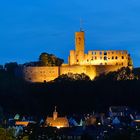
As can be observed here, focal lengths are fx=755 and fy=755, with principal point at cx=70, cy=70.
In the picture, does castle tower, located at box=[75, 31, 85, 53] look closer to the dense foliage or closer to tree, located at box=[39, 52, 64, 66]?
tree, located at box=[39, 52, 64, 66]

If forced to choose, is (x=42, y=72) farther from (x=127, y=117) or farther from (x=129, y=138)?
(x=129, y=138)

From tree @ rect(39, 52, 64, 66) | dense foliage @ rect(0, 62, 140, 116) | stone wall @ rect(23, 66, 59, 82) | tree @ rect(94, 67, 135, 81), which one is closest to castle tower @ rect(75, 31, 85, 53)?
tree @ rect(39, 52, 64, 66)

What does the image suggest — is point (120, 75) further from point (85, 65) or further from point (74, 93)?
point (74, 93)

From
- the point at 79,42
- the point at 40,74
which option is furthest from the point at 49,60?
the point at 40,74

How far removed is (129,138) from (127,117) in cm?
3132

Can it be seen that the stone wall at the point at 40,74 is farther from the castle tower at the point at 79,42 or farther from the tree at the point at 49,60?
the castle tower at the point at 79,42

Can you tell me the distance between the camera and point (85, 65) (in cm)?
8175

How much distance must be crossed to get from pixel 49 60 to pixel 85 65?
5.83m

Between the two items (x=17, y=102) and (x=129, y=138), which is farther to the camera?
(x=17, y=102)

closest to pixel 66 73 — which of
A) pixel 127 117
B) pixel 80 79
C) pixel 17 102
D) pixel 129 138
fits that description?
pixel 80 79

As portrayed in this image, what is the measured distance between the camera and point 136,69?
83.2 meters

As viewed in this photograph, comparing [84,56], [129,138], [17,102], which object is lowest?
[129,138]

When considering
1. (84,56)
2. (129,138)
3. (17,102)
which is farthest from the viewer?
(84,56)

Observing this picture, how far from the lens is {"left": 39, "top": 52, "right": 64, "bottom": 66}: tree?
85.1 metres
